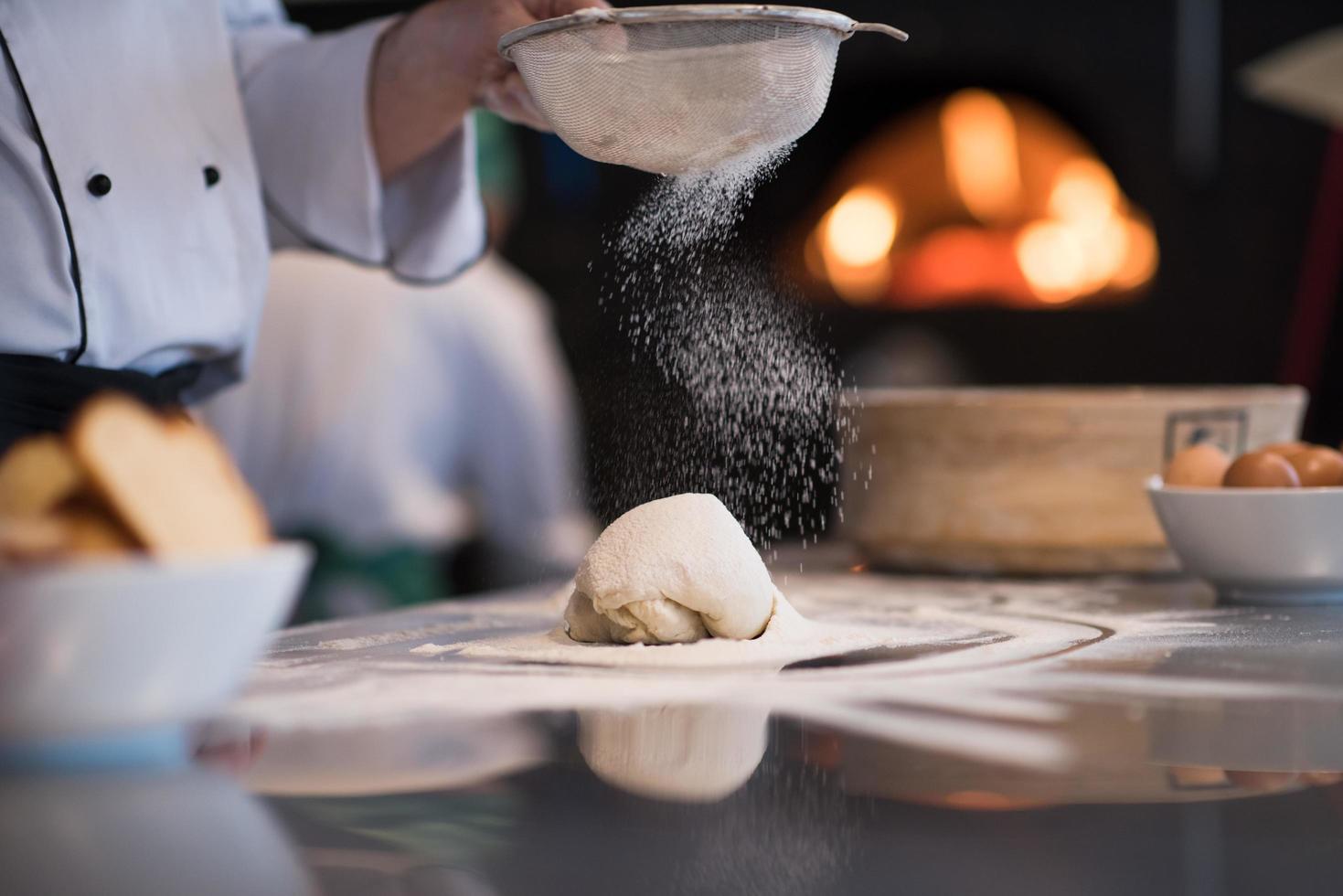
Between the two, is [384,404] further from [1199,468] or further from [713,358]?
[1199,468]

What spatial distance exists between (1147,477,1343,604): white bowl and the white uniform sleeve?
2.42ft

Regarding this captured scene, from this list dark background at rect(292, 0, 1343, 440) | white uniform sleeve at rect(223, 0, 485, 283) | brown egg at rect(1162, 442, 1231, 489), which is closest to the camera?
brown egg at rect(1162, 442, 1231, 489)

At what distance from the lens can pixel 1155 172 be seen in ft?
12.7

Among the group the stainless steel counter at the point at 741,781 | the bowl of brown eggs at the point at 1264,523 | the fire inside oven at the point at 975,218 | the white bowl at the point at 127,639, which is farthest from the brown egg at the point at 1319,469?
the fire inside oven at the point at 975,218

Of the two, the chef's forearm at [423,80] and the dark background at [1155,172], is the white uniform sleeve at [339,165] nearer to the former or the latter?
the chef's forearm at [423,80]

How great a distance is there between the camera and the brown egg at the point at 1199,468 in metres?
1.16

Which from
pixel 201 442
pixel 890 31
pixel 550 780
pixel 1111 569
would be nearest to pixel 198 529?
pixel 201 442

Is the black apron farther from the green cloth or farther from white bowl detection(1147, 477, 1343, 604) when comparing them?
the green cloth

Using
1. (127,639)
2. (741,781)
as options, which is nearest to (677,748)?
(741,781)

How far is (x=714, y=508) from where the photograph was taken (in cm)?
97

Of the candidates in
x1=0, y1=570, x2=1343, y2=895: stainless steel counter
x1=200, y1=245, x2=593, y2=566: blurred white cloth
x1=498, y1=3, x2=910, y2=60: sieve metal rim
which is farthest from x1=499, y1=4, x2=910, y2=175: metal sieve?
x1=200, y1=245, x2=593, y2=566: blurred white cloth

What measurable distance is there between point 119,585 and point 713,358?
0.70 metres

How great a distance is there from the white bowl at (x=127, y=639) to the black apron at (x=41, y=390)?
1.83 feet

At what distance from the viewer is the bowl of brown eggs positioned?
108 centimetres
